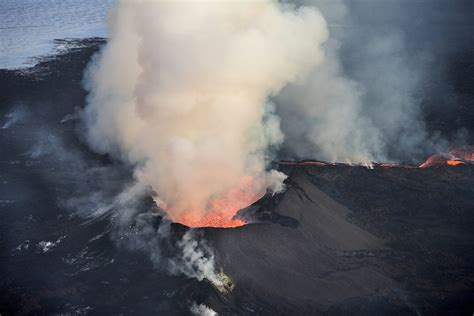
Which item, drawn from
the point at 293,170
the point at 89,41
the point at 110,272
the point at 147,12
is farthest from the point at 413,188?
the point at 89,41

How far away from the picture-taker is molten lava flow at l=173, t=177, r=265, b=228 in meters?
15.9

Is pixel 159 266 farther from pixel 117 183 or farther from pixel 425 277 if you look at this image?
pixel 425 277

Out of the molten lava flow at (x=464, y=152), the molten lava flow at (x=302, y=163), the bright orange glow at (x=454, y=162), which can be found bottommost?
the molten lava flow at (x=302, y=163)

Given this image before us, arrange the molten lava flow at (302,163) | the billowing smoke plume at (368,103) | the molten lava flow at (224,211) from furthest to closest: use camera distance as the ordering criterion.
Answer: the billowing smoke plume at (368,103) → the molten lava flow at (302,163) → the molten lava flow at (224,211)

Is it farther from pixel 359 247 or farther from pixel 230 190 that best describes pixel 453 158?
pixel 230 190

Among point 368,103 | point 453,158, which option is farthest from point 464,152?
point 368,103

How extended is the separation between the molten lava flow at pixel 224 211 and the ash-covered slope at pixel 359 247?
0.67 m

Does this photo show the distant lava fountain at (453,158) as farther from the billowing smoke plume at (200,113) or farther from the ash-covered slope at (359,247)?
the billowing smoke plume at (200,113)

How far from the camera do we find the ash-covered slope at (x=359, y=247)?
1270 cm

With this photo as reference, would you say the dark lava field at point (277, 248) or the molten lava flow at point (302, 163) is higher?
the molten lava flow at point (302, 163)

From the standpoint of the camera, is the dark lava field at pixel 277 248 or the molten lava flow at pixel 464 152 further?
the molten lava flow at pixel 464 152

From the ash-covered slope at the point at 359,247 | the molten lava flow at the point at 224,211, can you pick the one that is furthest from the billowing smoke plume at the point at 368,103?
the molten lava flow at the point at 224,211

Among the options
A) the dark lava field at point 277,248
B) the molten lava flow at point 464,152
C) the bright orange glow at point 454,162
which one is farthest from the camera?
the molten lava flow at point 464,152

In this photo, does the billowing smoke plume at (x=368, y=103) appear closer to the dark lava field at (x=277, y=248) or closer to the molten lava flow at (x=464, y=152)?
the molten lava flow at (x=464, y=152)
